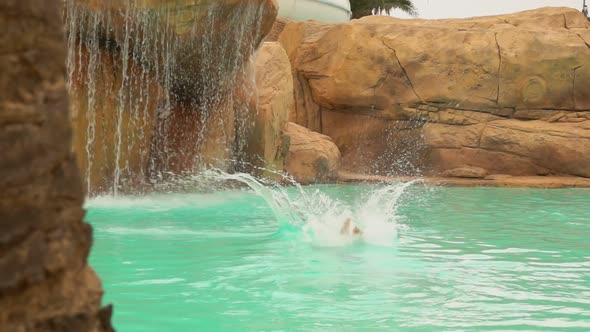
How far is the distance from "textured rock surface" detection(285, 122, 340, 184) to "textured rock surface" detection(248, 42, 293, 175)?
465 millimetres

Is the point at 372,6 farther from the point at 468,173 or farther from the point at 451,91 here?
the point at 468,173

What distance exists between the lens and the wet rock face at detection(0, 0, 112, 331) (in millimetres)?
1213

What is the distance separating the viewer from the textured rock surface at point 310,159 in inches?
507

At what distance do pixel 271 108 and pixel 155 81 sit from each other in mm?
2186

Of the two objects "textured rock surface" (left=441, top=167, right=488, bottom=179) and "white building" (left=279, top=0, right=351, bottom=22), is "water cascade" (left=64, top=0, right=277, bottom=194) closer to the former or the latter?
"textured rock surface" (left=441, top=167, right=488, bottom=179)

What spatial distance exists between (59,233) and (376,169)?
14046 mm

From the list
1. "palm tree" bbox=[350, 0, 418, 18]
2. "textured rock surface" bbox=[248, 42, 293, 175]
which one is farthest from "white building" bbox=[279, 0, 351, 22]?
"textured rock surface" bbox=[248, 42, 293, 175]

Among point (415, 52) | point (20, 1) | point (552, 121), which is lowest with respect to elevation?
point (552, 121)

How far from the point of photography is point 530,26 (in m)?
15.8

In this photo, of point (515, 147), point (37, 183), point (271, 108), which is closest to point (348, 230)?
point (37, 183)

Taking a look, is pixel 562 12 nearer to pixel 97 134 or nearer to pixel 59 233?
pixel 97 134

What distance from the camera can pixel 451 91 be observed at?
49.6ft

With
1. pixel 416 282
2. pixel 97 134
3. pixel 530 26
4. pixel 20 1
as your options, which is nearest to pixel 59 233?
pixel 20 1

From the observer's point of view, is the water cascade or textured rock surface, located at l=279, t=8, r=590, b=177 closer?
the water cascade
